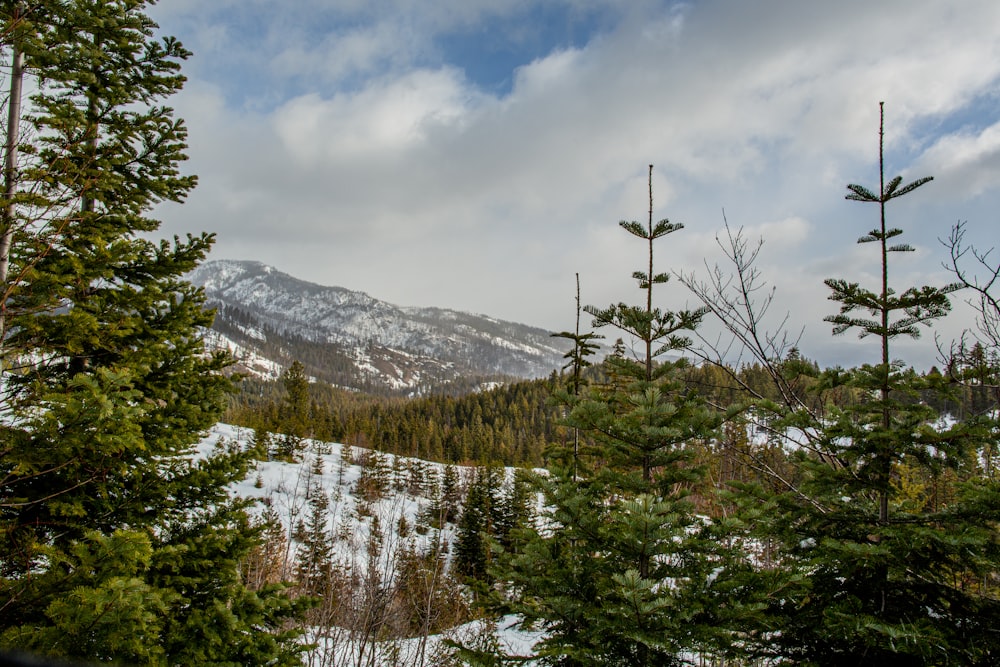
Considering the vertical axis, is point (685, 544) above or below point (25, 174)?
below

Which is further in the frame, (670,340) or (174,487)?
(670,340)

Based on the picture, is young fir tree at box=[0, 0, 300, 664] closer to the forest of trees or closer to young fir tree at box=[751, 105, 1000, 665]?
the forest of trees

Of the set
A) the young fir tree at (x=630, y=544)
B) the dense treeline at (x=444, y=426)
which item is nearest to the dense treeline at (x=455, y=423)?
the dense treeline at (x=444, y=426)


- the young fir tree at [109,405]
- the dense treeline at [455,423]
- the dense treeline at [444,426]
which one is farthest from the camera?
the dense treeline at [444,426]

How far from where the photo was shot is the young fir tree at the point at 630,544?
3637 mm

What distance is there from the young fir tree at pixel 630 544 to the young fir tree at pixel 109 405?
8.72 ft

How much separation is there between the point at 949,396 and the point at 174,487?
23.3 ft

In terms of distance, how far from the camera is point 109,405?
11.0ft

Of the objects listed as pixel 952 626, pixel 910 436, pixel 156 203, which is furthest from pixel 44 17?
pixel 952 626

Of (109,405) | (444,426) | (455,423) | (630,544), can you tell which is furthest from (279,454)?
(455,423)

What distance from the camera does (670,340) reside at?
5129 mm

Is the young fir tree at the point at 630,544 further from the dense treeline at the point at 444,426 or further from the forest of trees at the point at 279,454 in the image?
the dense treeline at the point at 444,426

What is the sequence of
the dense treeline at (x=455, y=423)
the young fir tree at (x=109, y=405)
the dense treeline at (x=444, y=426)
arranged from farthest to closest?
the dense treeline at (x=444, y=426)
the dense treeline at (x=455, y=423)
the young fir tree at (x=109, y=405)

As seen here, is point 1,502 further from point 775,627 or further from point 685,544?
point 775,627
